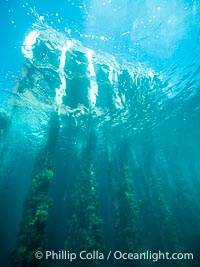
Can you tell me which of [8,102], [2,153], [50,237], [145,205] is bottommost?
[50,237]

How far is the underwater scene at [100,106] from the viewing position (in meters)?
9.73

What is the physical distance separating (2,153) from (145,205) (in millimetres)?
13830

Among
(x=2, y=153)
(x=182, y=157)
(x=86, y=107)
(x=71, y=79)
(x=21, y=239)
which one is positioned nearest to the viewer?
(x=21, y=239)

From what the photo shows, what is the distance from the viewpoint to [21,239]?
8523 mm

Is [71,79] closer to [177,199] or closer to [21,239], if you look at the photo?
[21,239]

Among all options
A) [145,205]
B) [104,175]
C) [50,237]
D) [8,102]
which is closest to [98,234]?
[145,205]

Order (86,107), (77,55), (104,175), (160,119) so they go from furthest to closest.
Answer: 1. (104,175)
2. (160,119)
3. (86,107)
4. (77,55)

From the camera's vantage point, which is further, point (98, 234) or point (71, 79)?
point (71, 79)

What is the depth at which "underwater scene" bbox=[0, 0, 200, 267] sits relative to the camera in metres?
9.73

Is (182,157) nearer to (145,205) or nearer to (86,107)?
(145,205)

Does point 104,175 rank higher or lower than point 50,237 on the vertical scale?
higher

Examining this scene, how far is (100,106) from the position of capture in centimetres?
1700

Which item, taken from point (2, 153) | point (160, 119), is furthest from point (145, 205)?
point (2, 153)

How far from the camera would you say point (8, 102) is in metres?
17.4
